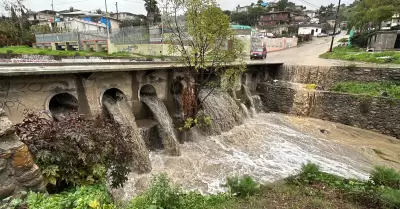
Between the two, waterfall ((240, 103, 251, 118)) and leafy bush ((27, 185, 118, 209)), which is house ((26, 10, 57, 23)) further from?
leafy bush ((27, 185, 118, 209))

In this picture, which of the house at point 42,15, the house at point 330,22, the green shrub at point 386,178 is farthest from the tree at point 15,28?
the house at point 330,22

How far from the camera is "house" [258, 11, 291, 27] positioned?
5619cm

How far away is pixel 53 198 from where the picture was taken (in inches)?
130

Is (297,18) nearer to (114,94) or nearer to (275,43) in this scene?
(275,43)

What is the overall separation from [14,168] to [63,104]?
469cm

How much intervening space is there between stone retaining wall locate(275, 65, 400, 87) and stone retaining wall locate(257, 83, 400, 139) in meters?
1.85

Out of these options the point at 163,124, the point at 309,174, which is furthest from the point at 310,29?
the point at 309,174

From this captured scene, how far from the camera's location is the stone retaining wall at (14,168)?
337 cm

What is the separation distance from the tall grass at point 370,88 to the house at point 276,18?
1896 inches

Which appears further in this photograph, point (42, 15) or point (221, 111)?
point (42, 15)

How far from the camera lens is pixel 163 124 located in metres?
8.77

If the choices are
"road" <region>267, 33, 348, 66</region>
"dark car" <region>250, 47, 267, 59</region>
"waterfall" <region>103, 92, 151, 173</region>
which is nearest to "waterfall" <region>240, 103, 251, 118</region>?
"road" <region>267, 33, 348, 66</region>

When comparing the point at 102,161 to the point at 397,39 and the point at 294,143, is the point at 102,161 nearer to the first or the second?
the point at 294,143

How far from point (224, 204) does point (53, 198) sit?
9.72 ft
